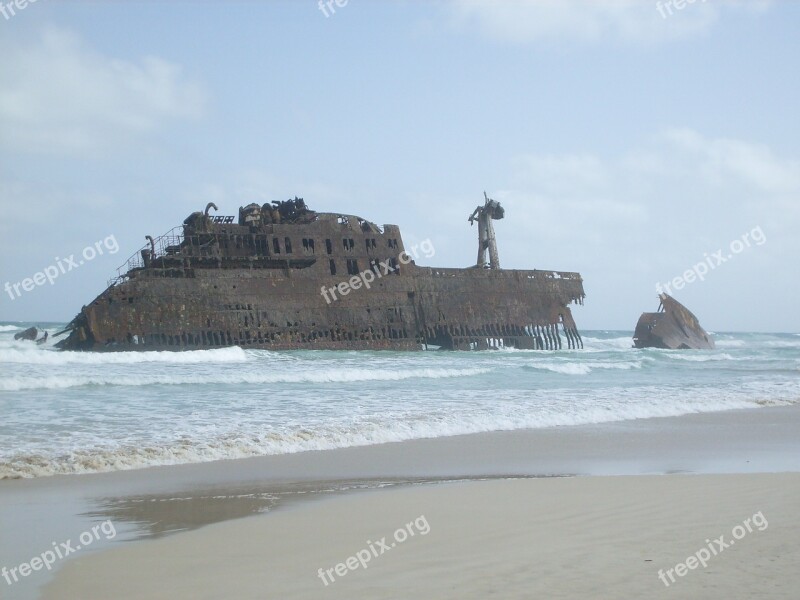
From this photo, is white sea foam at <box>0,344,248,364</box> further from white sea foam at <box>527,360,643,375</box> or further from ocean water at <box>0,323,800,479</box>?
white sea foam at <box>527,360,643,375</box>

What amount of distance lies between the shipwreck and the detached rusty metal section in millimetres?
11279

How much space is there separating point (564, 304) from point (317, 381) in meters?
20.2

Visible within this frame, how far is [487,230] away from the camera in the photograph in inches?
1409

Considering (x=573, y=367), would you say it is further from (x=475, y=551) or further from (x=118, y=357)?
(x=475, y=551)

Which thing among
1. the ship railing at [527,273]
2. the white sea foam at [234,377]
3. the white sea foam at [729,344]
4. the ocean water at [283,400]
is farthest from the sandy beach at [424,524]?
the white sea foam at [729,344]

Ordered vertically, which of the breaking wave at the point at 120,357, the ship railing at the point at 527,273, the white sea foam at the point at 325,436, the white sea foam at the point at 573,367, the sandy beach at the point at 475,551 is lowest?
the sandy beach at the point at 475,551

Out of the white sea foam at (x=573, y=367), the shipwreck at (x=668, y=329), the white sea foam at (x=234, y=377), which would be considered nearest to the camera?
the white sea foam at (x=234, y=377)

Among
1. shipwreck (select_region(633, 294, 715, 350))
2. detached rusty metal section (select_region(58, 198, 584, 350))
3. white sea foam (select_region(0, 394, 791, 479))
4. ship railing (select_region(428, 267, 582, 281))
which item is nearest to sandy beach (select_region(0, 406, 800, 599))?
white sea foam (select_region(0, 394, 791, 479))

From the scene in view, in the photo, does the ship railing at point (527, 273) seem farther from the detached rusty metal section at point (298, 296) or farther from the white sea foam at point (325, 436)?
the white sea foam at point (325, 436)

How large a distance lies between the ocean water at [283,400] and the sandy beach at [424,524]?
857 mm

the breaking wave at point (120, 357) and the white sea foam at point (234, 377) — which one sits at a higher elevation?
the breaking wave at point (120, 357)

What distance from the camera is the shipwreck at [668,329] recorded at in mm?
43969

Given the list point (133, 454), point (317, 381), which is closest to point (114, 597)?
point (133, 454)

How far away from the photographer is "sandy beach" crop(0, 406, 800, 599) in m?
4.05
